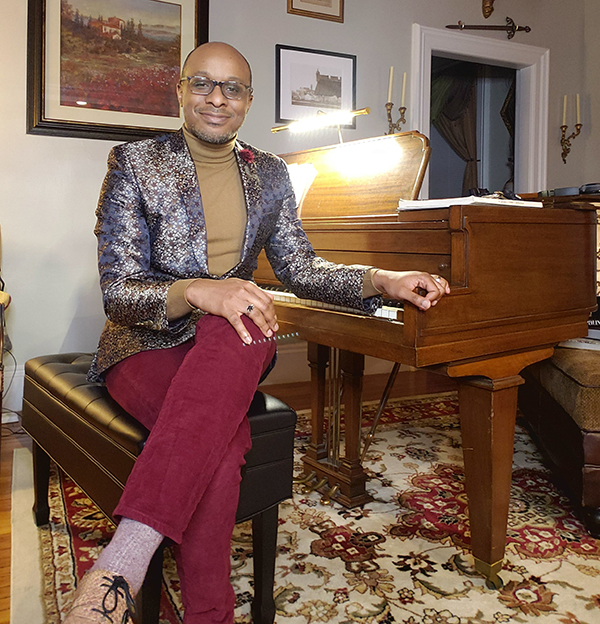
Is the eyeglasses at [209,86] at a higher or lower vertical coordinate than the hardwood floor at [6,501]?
higher

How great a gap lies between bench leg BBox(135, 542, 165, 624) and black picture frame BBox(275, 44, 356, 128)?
3076 mm

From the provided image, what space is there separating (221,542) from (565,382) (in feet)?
4.67

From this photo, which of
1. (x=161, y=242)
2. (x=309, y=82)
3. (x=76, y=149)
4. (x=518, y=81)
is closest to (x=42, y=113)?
(x=76, y=149)

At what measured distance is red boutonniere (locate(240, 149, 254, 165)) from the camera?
1.75 meters

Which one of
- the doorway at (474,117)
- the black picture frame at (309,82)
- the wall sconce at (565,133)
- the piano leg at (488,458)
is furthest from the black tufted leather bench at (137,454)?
the doorway at (474,117)

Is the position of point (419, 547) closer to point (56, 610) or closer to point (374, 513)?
point (374, 513)

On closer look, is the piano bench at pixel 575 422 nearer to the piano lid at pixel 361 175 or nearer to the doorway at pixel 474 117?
the piano lid at pixel 361 175

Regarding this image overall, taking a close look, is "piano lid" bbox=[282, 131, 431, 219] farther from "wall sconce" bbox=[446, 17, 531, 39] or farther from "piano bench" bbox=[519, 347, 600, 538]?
"wall sconce" bbox=[446, 17, 531, 39]

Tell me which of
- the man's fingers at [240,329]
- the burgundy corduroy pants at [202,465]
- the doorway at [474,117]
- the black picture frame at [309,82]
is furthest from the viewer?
the doorway at [474,117]

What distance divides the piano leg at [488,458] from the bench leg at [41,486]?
1.31 m

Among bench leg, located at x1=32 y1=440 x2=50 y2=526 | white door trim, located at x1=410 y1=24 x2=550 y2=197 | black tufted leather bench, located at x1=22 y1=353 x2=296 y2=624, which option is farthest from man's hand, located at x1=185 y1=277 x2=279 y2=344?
white door trim, located at x1=410 y1=24 x2=550 y2=197

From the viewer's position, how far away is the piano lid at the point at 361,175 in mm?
2064

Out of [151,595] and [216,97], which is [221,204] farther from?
[151,595]

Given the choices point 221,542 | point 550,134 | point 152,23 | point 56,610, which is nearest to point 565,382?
point 221,542
